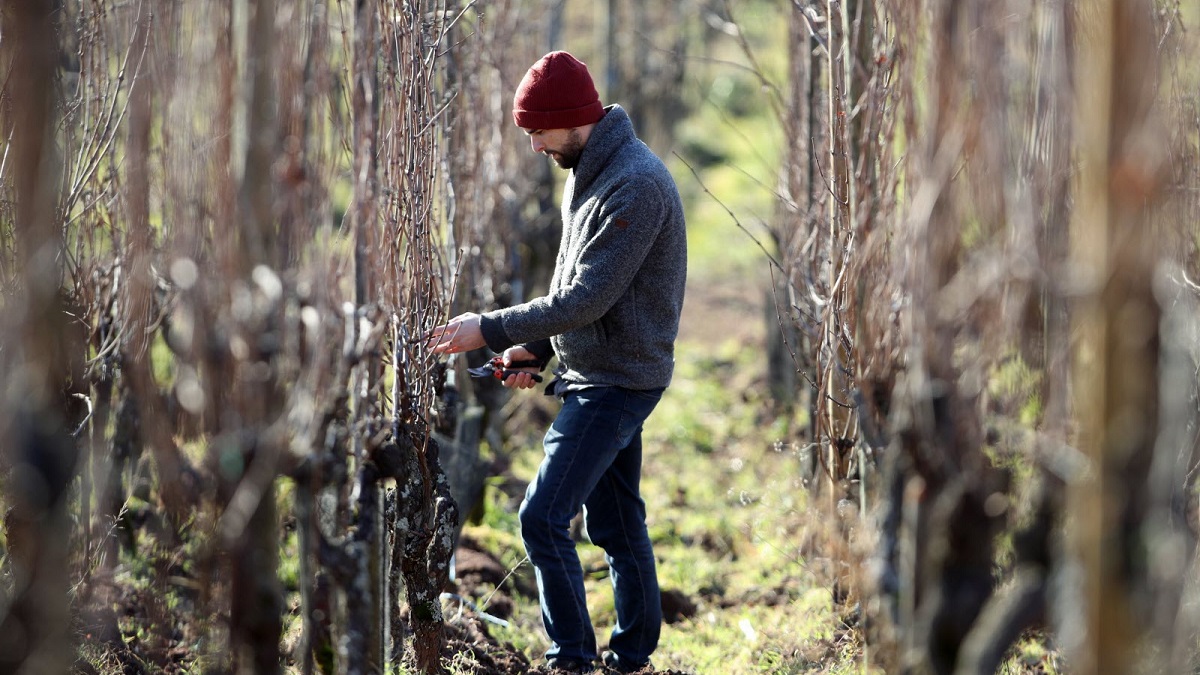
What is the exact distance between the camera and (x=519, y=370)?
3.89m

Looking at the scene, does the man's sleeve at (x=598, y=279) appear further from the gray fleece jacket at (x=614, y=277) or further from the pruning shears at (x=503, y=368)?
the pruning shears at (x=503, y=368)

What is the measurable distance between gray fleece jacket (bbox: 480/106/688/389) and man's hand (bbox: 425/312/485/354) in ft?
0.12

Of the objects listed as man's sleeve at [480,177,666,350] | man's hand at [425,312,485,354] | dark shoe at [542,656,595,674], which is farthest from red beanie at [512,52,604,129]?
dark shoe at [542,656,595,674]

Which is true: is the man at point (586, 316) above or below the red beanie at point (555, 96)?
A: below

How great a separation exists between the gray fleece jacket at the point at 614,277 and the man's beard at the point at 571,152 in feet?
0.11

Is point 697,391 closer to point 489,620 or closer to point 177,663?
point 489,620

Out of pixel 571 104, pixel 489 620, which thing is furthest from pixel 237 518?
pixel 489 620

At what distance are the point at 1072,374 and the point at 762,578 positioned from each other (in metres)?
3.18

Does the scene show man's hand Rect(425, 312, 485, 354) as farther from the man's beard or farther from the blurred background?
the man's beard

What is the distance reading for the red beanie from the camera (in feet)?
11.8

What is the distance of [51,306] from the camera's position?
262 cm

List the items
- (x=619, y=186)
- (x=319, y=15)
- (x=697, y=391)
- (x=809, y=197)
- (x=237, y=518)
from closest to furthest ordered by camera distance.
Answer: (x=237, y=518)
(x=319, y=15)
(x=619, y=186)
(x=809, y=197)
(x=697, y=391)

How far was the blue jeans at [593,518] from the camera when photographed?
3641mm

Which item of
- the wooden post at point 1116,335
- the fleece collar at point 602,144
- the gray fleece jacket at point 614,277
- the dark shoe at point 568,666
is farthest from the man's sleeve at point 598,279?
the wooden post at point 1116,335
